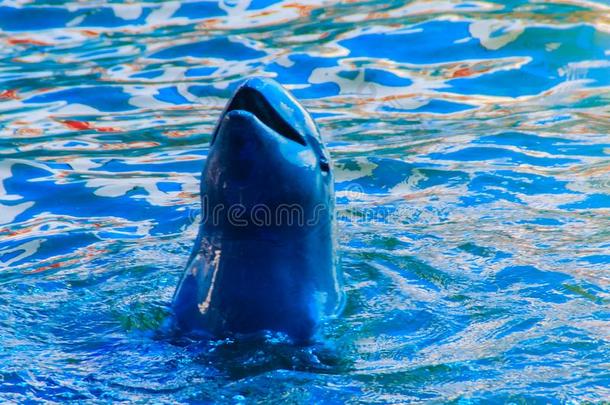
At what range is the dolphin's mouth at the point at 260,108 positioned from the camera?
3945 mm

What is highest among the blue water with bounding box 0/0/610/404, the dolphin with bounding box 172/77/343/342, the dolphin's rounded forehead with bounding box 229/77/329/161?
the dolphin's rounded forehead with bounding box 229/77/329/161

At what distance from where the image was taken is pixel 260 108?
3973mm

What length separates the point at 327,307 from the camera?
422 centimetres

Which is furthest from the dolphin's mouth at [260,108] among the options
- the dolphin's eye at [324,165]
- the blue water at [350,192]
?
the blue water at [350,192]

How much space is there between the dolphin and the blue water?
4.5 inches

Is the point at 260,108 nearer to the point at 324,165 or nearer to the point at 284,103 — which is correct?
the point at 284,103

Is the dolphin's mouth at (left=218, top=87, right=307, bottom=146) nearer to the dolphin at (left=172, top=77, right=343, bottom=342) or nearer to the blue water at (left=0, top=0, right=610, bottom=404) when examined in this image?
the dolphin at (left=172, top=77, right=343, bottom=342)

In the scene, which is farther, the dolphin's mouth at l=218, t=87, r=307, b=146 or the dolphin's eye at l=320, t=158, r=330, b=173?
the dolphin's eye at l=320, t=158, r=330, b=173

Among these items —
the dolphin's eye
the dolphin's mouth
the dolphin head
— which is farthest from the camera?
the dolphin's eye

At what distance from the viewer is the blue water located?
13.1ft

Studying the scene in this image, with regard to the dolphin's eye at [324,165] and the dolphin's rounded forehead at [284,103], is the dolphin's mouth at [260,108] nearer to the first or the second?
the dolphin's rounded forehead at [284,103]

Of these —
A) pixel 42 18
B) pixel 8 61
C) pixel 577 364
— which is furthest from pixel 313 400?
pixel 42 18

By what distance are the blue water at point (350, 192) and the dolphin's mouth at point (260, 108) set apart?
2.64ft

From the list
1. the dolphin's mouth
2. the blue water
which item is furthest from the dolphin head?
the blue water
